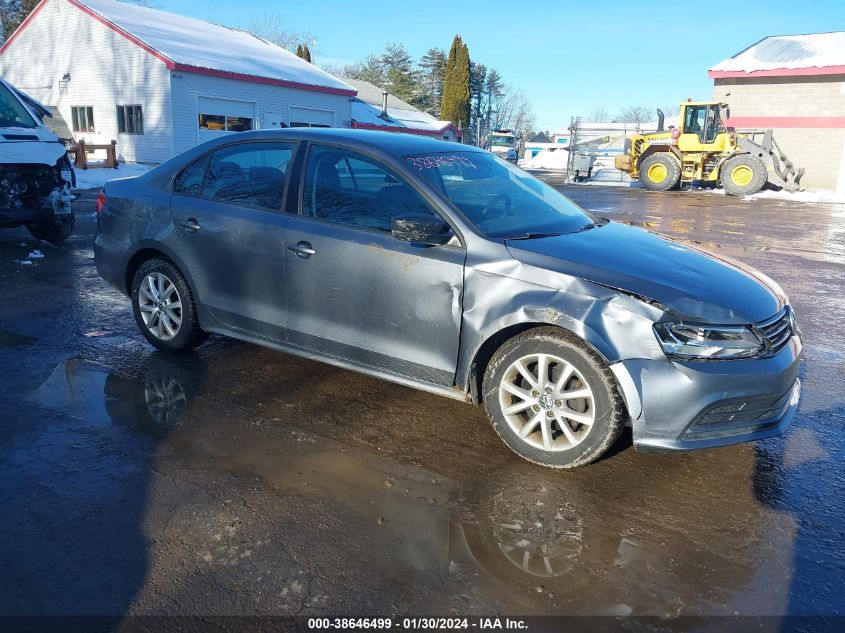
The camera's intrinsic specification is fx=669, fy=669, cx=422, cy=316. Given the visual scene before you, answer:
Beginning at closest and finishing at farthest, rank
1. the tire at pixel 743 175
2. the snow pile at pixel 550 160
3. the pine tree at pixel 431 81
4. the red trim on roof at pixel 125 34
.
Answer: the tire at pixel 743 175 → the red trim on roof at pixel 125 34 → the snow pile at pixel 550 160 → the pine tree at pixel 431 81

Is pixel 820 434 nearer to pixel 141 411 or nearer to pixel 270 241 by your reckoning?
pixel 270 241

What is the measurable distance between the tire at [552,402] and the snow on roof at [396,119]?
3316 cm

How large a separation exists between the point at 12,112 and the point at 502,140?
2128 inches

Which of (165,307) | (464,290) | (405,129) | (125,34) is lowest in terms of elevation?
(165,307)

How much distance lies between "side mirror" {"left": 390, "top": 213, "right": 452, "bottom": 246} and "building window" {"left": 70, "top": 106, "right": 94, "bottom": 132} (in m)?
28.7

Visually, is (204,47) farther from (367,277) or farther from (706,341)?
(706,341)

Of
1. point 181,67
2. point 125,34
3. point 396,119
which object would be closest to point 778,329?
point 181,67

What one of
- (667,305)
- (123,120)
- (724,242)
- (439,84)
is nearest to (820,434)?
(667,305)

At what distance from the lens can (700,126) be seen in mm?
24156

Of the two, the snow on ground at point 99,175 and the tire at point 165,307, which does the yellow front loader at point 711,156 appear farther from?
the tire at point 165,307

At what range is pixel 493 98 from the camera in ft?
316

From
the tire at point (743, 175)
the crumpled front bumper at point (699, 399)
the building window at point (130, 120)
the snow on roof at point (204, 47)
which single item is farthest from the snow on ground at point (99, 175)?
the tire at point (743, 175)

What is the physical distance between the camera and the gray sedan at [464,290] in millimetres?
3117

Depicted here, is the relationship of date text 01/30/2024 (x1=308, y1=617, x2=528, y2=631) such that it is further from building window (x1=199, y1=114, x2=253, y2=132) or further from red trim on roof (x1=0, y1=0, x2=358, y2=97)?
building window (x1=199, y1=114, x2=253, y2=132)
